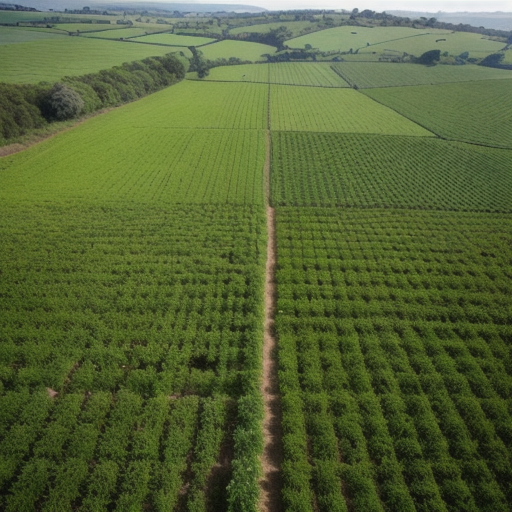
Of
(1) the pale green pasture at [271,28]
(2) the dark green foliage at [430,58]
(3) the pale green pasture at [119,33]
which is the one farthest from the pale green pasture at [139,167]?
(1) the pale green pasture at [271,28]

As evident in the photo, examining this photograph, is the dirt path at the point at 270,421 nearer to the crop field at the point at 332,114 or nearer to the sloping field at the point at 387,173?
the sloping field at the point at 387,173

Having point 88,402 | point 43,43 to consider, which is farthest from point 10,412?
point 43,43

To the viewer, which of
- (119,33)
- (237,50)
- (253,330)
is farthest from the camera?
(237,50)

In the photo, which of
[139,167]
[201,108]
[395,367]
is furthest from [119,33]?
[395,367]

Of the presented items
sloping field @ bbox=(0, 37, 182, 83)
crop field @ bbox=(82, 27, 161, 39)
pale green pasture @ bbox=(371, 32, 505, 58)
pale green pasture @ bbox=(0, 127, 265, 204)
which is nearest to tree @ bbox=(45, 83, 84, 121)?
pale green pasture @ bbox=(0, 127, 265, 204)

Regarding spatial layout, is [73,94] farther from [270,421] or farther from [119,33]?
[119,33]

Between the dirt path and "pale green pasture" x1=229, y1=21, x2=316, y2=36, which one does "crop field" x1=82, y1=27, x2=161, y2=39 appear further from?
the dirt path
